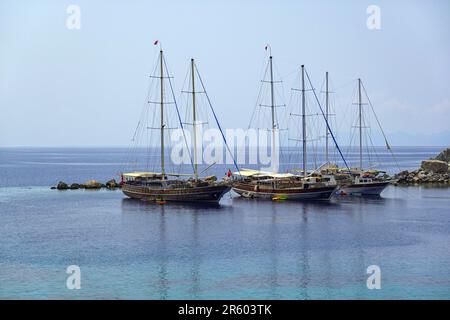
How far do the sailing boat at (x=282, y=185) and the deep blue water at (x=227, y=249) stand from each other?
3186 millimetres

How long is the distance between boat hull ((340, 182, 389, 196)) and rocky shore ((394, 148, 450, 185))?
1562 cm

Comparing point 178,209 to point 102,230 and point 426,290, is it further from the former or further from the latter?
point 426,290

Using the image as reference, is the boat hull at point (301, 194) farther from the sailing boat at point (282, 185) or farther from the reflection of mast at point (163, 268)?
the reflection of mast at point (163, 268)

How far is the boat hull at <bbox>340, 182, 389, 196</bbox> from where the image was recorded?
311ft

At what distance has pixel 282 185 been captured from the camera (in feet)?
294

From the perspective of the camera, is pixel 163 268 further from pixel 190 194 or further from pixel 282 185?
pixel 282 185

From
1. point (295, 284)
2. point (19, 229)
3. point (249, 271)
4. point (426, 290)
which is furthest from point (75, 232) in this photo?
point (426, 290)

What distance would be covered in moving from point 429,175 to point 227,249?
258ft

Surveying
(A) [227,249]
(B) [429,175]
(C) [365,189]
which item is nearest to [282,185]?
(C) [365,189]

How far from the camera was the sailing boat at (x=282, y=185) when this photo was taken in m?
87.2

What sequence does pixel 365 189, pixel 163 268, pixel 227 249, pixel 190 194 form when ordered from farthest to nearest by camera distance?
1. pixel 365 189
2. pixel 190 194
3. pixel 227 249
4. pixel 163 268

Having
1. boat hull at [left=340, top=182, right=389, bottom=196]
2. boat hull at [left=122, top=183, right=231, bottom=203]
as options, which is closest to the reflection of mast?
boat hull at [left=122, top=183, right=231, bottom=203]

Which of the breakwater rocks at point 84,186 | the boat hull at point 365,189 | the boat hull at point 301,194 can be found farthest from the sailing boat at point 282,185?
the breakwater rocks at point 84,186
